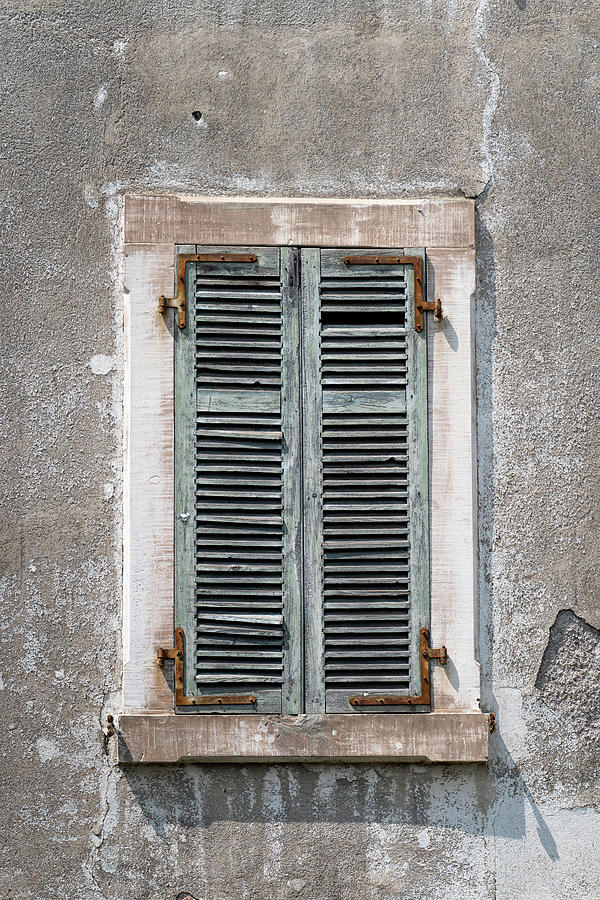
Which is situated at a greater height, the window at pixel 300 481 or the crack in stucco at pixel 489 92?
the crack in stucco at pixel 489 92

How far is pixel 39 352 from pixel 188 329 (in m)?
0.60

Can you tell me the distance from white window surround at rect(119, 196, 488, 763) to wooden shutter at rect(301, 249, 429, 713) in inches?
3.0

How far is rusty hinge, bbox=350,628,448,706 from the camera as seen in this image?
12.0ft

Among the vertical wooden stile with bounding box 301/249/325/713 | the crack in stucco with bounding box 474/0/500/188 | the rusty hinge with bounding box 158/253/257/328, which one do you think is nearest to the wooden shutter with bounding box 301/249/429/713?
the vertical wooden stile with bounding box 301/249/325/713

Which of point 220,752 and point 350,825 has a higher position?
point 220,752

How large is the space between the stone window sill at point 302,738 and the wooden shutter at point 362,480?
0.10 m

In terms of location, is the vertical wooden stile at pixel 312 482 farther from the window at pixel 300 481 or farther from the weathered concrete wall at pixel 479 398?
the weathered concrete wall at pixel 479 398

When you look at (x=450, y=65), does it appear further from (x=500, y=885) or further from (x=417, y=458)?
(x=500, y=885)

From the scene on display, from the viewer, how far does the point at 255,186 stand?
3.90 metres

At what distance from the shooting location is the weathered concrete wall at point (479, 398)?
3.66 metres

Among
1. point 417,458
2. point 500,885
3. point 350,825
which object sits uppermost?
point 417,458

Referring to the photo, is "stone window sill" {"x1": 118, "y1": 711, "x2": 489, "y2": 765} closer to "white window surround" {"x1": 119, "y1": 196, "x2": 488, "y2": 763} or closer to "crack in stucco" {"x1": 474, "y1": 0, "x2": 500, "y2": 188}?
"white window surround" {"x1": 119, "y1": 196, "x2": 488, "y2": 763}

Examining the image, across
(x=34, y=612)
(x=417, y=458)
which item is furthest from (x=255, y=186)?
(x=34, y=612)

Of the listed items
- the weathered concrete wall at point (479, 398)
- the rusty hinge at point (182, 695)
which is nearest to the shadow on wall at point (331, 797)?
the weathered concrete wall at point (479, 398)
